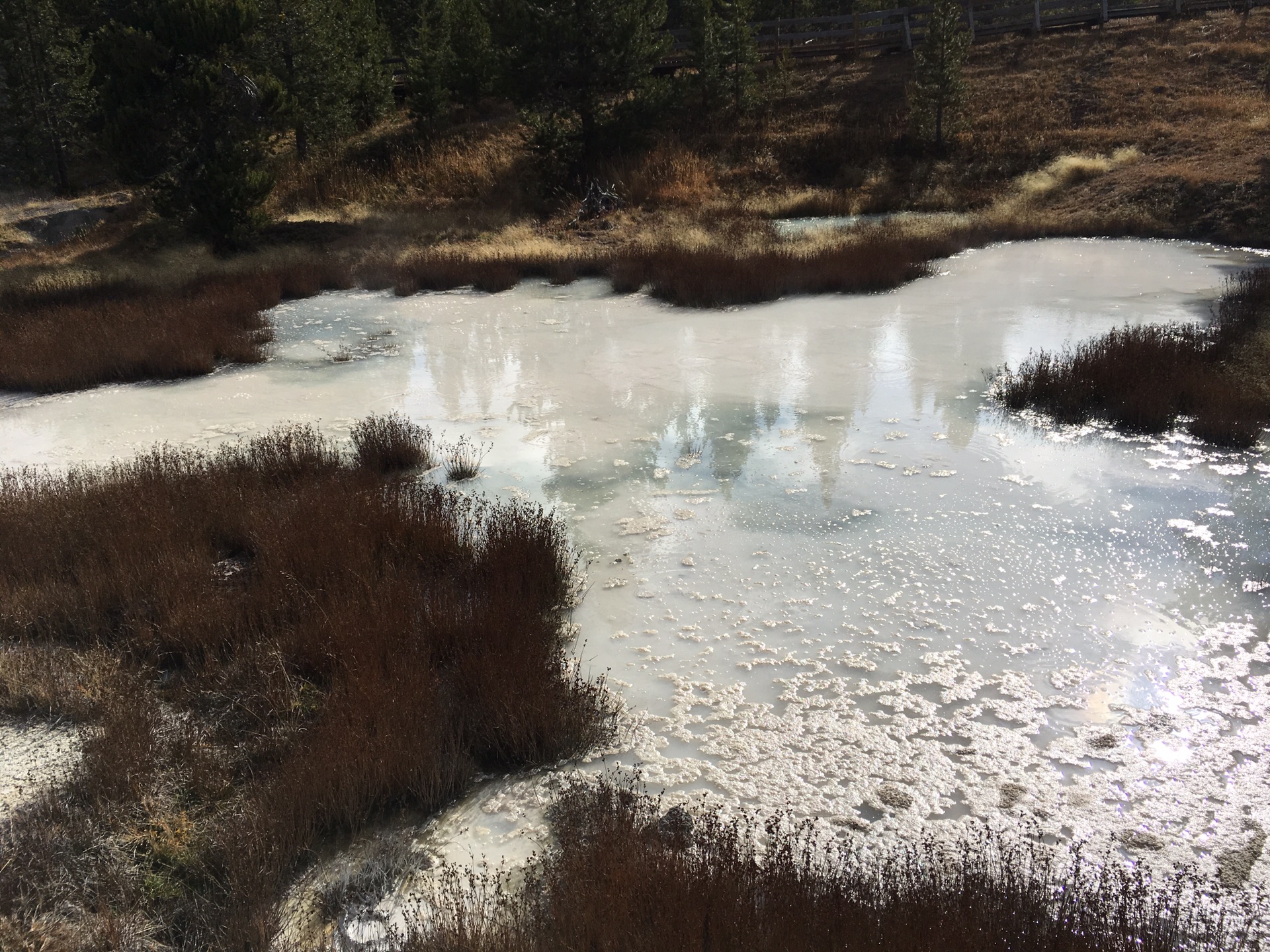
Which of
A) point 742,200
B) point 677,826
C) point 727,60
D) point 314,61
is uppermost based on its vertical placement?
point 727,60

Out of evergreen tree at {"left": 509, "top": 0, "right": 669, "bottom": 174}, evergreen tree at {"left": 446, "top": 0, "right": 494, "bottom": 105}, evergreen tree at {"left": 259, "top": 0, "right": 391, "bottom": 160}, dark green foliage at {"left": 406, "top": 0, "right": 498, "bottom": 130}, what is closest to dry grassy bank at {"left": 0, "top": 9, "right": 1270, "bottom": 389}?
evergreen tree at {"left": 509, "top": 0, "right": 669, "bottom": 174}

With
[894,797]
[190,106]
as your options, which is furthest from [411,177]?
[894,797]

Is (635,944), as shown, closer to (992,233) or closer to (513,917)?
(513,917)

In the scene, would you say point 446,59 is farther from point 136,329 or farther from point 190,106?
point 136,329

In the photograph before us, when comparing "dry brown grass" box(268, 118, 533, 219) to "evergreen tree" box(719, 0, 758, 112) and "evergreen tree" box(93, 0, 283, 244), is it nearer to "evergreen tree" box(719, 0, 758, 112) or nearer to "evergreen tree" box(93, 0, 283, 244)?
"evergreen tree" box(93, 0, 283, 244)

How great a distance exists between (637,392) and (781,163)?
18064 millimetres

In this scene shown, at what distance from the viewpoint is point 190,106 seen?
658 inches

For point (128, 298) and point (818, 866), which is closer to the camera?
point (818, 866)

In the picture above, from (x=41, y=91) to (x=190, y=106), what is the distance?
619 inches

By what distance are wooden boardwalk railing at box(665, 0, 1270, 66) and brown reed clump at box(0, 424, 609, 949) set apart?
90.9ft

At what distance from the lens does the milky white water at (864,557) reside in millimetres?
3750

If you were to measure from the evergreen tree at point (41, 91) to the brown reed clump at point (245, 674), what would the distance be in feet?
86.1

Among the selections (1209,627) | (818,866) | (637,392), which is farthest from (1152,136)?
(818,866)

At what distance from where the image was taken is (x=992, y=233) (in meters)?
17.9
